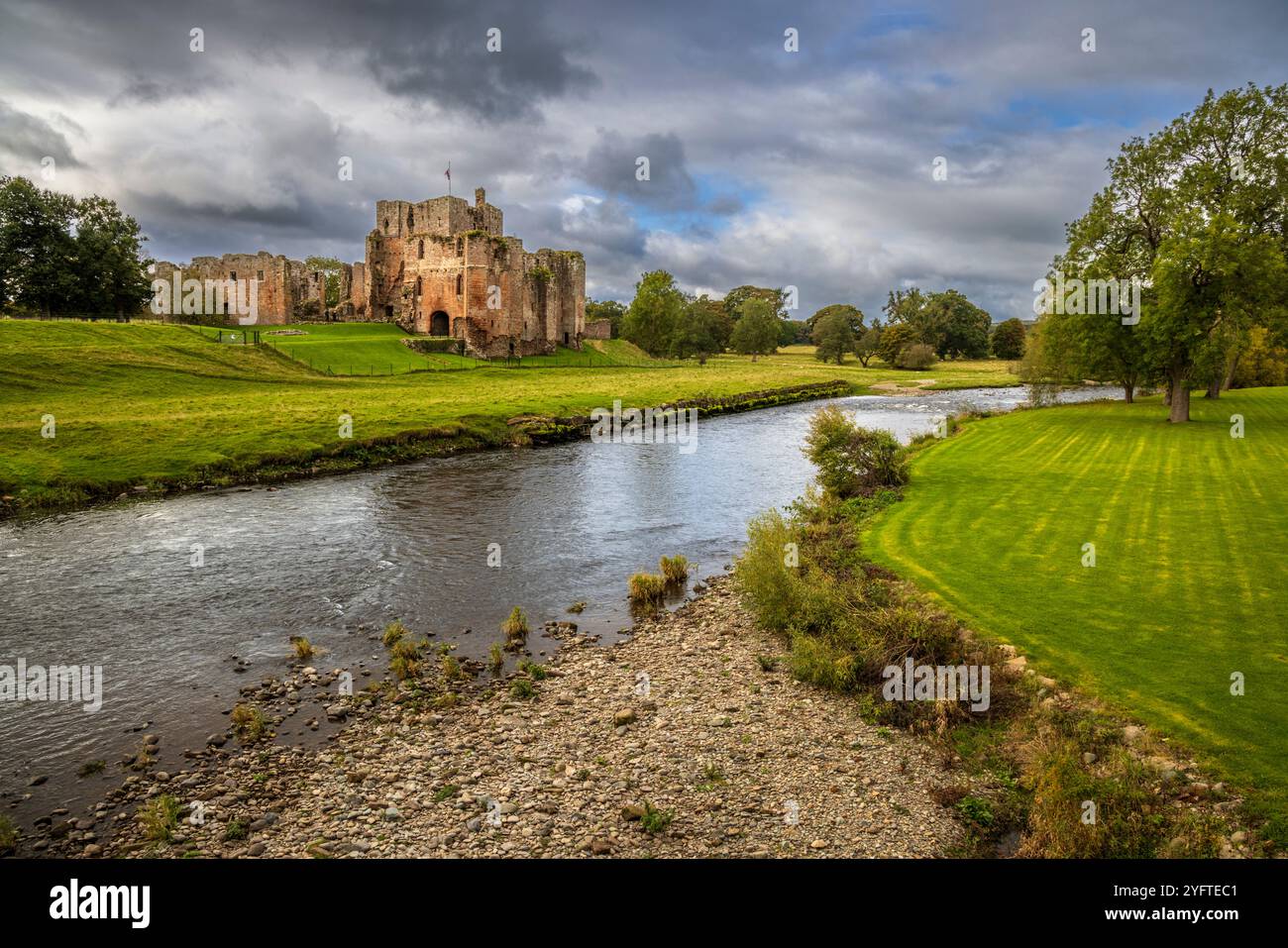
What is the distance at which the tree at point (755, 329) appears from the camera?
128 m

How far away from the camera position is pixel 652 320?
104438 millimetres

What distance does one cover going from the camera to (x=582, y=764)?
35.4ft

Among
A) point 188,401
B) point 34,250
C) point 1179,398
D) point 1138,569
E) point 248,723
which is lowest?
point 248,723

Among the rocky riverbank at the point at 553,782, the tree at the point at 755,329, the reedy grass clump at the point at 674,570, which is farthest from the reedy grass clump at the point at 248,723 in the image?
the tree at the point at 755,329

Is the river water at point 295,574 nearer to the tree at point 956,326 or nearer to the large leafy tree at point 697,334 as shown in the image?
the large leafy tree at point 697,334

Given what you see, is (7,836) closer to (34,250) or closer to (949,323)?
(34,250)

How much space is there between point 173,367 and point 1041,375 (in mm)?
59254

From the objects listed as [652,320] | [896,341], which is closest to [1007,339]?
[896,341]

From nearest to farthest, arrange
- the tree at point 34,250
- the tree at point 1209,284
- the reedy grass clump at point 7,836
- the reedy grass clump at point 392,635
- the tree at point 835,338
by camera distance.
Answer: the reedy grass clump at point 7,836
the reedy grass clump at point 392,635
the tree at point 1209,284
the tree at point 34,250
the tree at point 835,338

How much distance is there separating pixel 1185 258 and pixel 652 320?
74.5m

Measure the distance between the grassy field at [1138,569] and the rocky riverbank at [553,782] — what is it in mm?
3582

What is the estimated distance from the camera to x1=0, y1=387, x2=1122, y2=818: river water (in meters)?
12.4

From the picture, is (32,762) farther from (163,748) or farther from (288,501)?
(288,501)

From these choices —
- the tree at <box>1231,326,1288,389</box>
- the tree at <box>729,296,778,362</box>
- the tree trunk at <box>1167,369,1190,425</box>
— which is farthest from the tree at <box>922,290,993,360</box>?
the tree trunk at <box>1167,369,1190,425</box>
